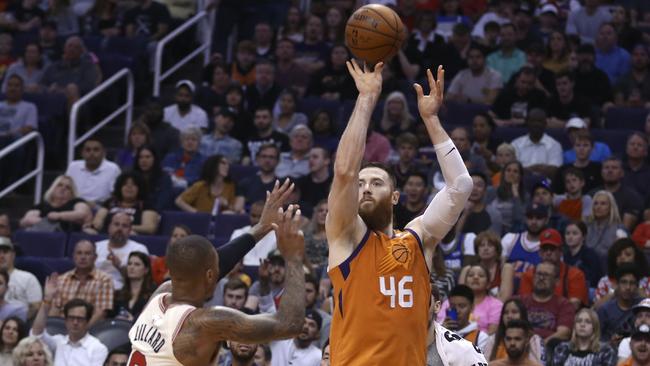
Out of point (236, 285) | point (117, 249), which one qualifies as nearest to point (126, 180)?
point (117, 249)

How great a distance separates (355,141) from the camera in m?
6.43

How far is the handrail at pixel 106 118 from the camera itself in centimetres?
1590

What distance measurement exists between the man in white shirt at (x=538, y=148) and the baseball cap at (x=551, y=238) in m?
2.16

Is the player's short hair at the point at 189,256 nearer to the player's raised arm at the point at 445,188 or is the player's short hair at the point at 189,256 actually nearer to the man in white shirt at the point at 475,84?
the player's raised arm at the point at 445,188

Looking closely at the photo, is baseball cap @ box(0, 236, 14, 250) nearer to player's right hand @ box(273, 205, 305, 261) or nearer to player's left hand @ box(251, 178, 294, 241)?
player's left hand @ box(251, 178, 294, 241)

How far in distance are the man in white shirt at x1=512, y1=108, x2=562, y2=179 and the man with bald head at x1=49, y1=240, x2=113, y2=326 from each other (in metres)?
4.77

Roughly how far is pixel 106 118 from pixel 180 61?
1682mm

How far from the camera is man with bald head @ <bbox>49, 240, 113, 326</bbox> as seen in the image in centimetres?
1262

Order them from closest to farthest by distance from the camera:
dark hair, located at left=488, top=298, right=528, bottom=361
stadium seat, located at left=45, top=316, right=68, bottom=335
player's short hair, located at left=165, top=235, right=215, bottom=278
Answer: player's short hair, located at left=165, top=235, right=215, bottom=278 < dark hair, located at left=488, top=298, right=528, bottom=361 < stadium seat, located at left=45, top=316, right=68, bottom=335

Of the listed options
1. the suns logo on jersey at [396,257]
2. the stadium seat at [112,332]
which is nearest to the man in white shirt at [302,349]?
the stadium seat at [112,332]

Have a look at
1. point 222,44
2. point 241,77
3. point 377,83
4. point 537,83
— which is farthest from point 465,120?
point 377,83

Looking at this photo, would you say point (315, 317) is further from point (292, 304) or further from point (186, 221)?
point (292, 304)

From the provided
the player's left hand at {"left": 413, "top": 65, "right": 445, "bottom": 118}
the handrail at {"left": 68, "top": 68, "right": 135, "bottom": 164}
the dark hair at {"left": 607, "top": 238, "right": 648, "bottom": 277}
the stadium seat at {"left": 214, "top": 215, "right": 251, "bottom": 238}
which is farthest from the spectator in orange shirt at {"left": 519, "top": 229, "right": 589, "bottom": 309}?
the handrail at {"left": 68, "top": 68, "right": 135, "bottom": 164}

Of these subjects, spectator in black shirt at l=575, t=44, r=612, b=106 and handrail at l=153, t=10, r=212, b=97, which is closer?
spectator in black shirt at l=575, t=44, r=612, b=106
